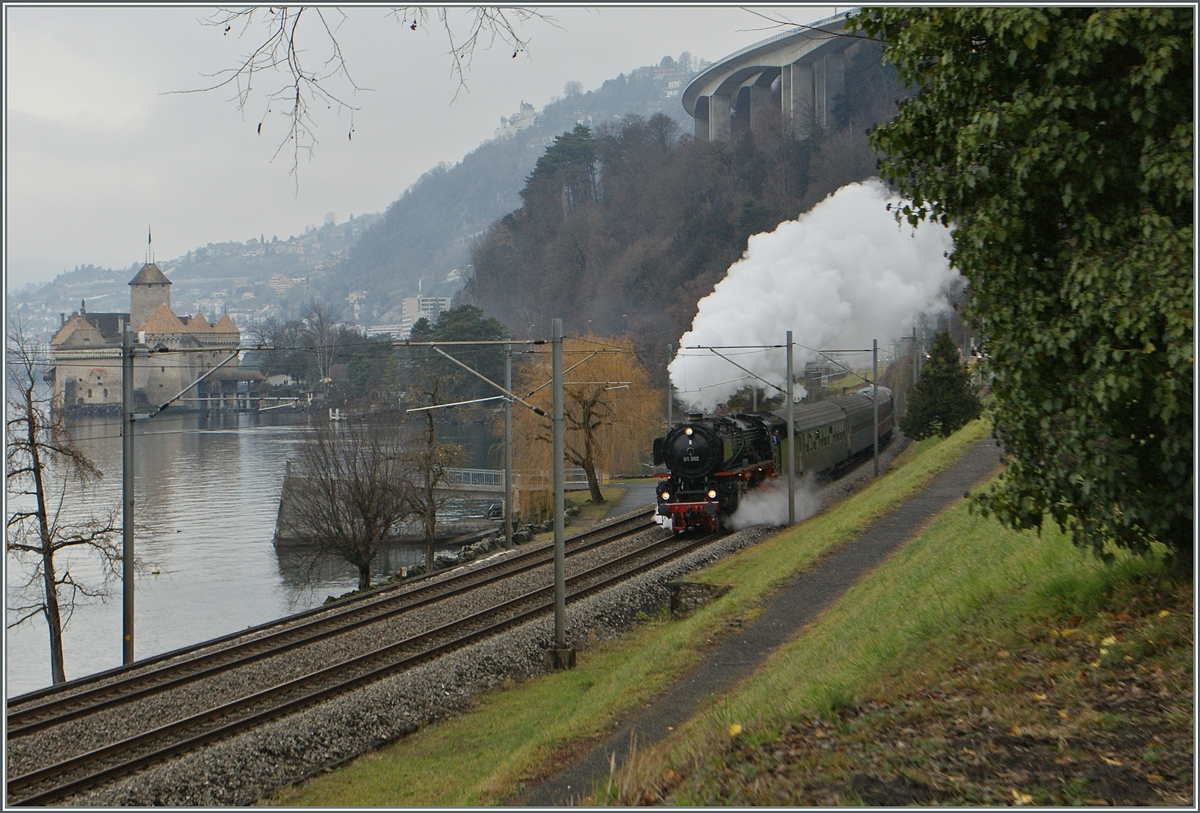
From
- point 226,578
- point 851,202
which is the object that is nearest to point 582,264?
point 851,202

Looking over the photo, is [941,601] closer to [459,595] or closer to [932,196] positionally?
[932,196]

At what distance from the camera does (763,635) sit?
1433cm

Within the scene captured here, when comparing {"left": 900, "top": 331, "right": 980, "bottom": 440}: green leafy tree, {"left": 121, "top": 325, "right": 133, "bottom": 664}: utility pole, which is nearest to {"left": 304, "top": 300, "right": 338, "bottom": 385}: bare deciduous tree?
{"left": 121, "top": 325, "right": 133, "bottom": 664}: utility pole

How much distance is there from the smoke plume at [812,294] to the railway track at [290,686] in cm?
1011

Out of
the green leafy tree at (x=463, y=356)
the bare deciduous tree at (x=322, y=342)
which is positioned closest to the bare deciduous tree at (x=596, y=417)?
the bare deciduous tree at (x=322, y=342)

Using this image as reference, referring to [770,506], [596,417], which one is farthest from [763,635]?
[596,417]

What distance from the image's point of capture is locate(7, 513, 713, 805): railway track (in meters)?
11.0

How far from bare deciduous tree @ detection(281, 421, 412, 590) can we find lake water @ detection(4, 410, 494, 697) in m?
2.04

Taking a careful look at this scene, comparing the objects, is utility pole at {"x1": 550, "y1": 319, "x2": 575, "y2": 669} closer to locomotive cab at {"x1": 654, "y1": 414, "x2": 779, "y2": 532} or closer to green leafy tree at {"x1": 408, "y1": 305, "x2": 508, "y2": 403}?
locomotive cab at {"x1": 654, "y1": 414, "x2": 779, "y2": 532}

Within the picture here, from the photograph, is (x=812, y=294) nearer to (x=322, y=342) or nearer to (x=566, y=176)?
(x=322, y=342)

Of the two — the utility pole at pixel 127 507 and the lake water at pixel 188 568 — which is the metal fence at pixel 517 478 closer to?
the lake water at pixel 188 568

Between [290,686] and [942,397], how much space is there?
29.9m

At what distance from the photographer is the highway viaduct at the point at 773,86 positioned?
310 ft

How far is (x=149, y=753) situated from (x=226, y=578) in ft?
86.9
